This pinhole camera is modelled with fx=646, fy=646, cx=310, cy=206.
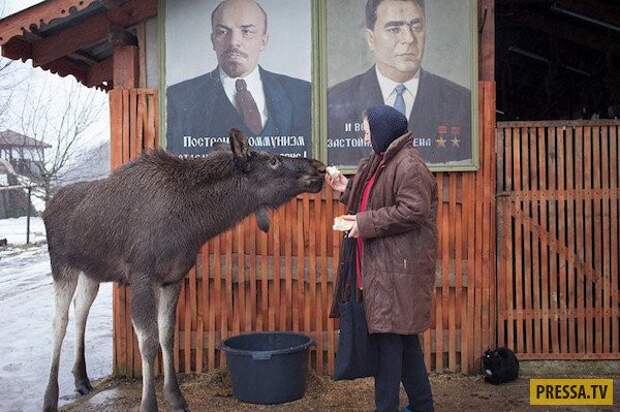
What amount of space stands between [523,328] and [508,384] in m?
0.58

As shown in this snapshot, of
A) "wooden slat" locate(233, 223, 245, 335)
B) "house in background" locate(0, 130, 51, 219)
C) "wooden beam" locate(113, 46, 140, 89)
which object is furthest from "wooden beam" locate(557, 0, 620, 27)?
"house in background" locate(0, 130, 51, 219)

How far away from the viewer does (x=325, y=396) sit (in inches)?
221

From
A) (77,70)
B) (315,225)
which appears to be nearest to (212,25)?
(315,225)

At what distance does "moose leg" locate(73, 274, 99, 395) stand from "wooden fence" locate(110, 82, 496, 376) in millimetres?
314

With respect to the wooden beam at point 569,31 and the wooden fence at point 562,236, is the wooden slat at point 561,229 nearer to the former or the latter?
the wooden fence at point 562,236

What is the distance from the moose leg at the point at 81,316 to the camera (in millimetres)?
5840

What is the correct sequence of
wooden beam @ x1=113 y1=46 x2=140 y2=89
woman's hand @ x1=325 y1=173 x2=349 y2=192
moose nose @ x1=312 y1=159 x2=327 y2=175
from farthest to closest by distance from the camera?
wooden beam @ x1=113 y1=46 x2=140 y2=89 → moose nose @ x1=312 y1=159 x2=327 y2=175 → woman's hand @ x1=325 y1=173 x2=349 y2=192

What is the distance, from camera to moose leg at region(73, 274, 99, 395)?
230 inches

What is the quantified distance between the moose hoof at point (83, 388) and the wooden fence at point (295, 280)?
1.03 ft

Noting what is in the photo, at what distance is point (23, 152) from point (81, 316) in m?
35.9

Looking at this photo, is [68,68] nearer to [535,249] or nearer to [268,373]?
[268,373]

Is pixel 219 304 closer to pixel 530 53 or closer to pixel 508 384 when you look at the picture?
pixel 508 384

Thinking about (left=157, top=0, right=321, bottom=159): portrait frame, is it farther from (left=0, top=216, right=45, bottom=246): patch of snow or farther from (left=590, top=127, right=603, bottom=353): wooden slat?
(left=0, top=216, right=45, bottom=246): patch of snow

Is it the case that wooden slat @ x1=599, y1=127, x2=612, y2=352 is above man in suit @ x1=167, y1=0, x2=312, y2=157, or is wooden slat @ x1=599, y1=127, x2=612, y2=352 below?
below
